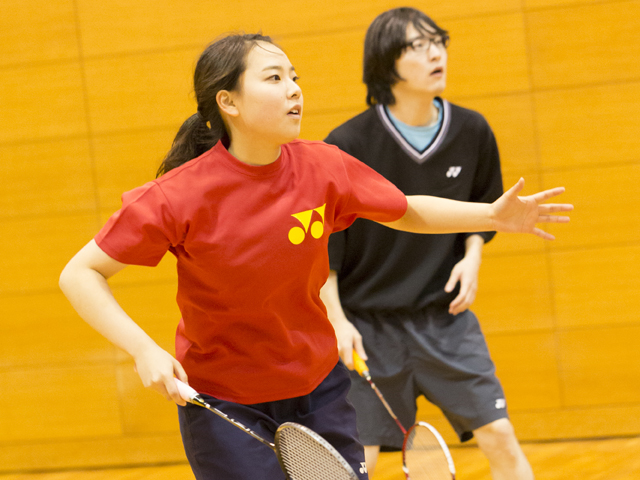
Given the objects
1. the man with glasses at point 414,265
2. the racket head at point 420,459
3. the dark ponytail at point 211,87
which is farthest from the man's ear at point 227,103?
the racket head at point 420,459

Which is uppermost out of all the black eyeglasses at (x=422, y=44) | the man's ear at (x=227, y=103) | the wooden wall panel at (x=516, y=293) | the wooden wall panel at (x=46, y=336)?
the black eyeglasses at (x=422, y=44)

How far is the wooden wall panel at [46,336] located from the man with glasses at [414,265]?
2.45 m

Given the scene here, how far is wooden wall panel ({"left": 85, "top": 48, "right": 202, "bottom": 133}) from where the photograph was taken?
15.1 feet

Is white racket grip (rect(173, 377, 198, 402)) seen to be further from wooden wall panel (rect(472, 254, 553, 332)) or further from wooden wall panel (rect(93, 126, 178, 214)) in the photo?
wooden wall panel (rect(93, 126, 178, 214))

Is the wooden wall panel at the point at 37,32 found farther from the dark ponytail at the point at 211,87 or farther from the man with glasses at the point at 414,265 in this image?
the dark ponytail at the point at 211,87

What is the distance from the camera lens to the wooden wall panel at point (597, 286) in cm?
438

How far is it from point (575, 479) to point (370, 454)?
1449 millimetres

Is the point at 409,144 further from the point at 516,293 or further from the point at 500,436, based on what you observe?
the point at 516,293

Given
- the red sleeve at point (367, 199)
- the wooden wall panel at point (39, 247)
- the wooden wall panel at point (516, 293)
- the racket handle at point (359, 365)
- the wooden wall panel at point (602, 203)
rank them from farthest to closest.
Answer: the wooden wall panel at point (39, 247) → the wooden wall panel at point (516, 293) → the wooden wall panel at point (602, 203) → the racket handle at point (359, 365) → the red sleeve at point (367, 199)

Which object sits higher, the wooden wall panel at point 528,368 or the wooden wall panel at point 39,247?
the wooden wall panel at point 39,247

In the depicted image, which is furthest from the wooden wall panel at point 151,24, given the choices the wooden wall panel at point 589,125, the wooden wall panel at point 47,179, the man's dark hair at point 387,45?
the wooden wall panel at point 589,125

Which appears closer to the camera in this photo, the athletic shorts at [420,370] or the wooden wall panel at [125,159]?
the athletic shorts at [420,370]

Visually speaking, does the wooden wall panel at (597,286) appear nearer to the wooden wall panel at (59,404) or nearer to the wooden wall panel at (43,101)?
the wooden wall panel at (59,404)

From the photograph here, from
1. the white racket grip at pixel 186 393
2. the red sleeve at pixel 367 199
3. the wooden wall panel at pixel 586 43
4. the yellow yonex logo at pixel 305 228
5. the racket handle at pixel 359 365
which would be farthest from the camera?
the wooden wall panel at pixel 586 43
